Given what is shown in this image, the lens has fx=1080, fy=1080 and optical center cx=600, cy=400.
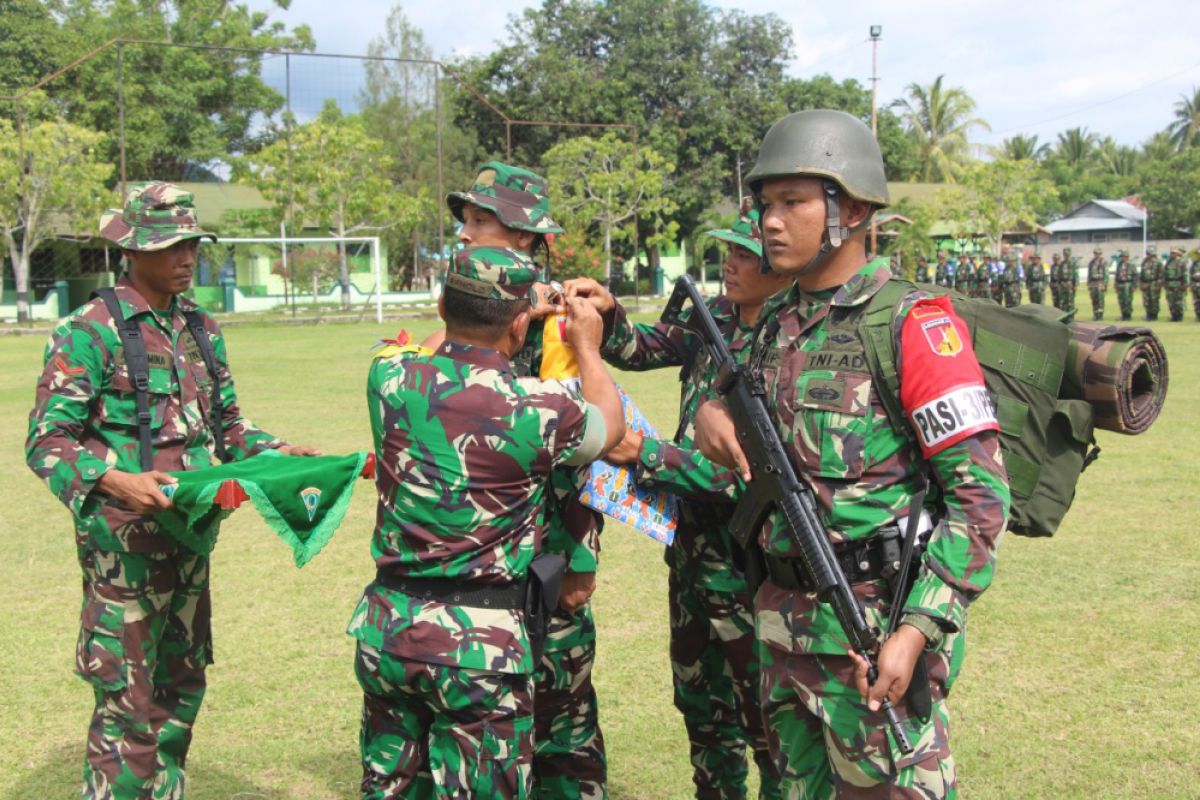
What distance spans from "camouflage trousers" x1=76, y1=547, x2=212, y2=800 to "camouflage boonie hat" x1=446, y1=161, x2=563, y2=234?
1.53 m

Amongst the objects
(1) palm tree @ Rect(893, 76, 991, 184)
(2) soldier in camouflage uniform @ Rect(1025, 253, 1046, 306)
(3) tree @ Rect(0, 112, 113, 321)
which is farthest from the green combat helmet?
(1) palm tree @ Rect(893, 76, 991, 184)

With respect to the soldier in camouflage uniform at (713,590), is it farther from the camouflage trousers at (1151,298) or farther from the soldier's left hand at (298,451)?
the camouflage trousers at (1151,298)

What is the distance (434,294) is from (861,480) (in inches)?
1527

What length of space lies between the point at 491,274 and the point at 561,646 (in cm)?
125

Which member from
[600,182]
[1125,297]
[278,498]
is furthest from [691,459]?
[600,182]

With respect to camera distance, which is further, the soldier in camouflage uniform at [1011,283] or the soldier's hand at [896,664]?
the soldier in camouflage uniform at [1011,283]

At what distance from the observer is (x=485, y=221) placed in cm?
346

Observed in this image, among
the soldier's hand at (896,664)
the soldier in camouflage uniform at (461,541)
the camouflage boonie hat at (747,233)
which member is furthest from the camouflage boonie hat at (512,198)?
the soldier's hand at (896,664)

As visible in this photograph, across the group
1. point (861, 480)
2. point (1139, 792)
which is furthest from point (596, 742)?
point (1139, 792)

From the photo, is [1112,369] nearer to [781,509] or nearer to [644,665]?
[781,509]

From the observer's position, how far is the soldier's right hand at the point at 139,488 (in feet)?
10.5

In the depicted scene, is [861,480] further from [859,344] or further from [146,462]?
[146,462]

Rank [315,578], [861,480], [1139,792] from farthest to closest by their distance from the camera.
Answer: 1. [315,578]
2. [1139,792]
3. [861,480]

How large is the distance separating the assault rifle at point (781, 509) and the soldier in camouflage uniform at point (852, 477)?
0.03m
